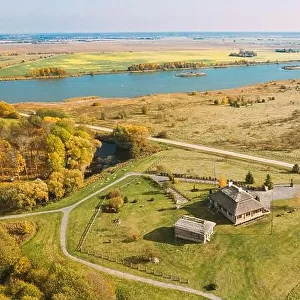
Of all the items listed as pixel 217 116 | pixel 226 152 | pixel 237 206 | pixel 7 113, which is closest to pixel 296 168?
pixel 226 152

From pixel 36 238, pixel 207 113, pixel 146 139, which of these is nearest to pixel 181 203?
pixel 36 238

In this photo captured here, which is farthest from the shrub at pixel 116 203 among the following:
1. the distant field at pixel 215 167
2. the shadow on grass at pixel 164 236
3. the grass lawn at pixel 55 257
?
the distant field at pixel 215 167

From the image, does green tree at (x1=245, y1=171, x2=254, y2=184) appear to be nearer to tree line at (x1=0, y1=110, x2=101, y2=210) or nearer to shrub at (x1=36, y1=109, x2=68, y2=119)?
tree line at (x1=0, y1=110, x2=101, y2=210)

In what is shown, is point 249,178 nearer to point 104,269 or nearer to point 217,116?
point 104,269

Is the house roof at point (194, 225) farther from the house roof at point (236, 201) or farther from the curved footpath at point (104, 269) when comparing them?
the curved footpath at point (104, 269)

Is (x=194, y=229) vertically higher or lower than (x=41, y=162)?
lower

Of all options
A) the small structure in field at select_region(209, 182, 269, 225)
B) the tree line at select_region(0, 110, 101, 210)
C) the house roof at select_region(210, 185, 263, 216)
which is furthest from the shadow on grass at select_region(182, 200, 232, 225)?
the tree line at select_region(0, 110, 101, 210)
